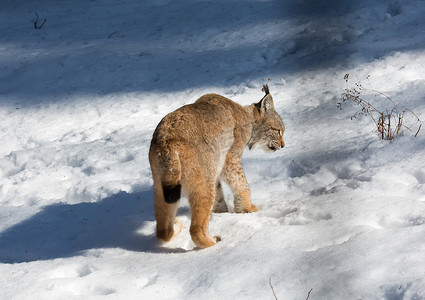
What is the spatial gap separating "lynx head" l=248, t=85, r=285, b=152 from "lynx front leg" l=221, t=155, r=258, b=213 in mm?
696

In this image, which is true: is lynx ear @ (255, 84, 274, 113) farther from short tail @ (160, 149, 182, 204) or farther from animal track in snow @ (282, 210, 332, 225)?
short tail @ (160, 149, 182, 204)

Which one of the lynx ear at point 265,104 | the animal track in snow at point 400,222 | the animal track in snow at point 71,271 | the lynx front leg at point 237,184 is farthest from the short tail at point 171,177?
the lynx ear at point 265,104

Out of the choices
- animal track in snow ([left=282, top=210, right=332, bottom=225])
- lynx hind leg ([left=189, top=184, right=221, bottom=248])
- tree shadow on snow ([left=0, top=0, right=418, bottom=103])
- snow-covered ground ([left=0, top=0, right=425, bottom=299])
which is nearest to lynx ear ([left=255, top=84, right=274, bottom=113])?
snow-covered ground ([left=0, top=0, right=425, bottom=299])

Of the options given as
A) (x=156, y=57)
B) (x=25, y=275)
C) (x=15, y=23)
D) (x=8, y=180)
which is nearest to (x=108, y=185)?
(x=8, y=180)

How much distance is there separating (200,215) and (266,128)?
194cm

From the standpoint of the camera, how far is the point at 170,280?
3957 millimetres

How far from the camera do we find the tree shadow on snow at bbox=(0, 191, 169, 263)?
4930 mm

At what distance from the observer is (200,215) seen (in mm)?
4562

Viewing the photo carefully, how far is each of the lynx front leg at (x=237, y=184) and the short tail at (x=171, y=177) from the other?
1.10 metres

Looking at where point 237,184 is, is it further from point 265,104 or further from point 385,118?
point 385,118

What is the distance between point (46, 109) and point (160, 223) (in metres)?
5.07

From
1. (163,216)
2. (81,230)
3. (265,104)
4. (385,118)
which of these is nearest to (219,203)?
(163,216)

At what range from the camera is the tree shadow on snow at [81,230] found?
16.2 feet

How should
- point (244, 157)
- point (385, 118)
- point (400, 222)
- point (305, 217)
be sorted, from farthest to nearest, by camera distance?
point (244, 157) → point (385, 118) → point (305, 217) → point (400, 222)
